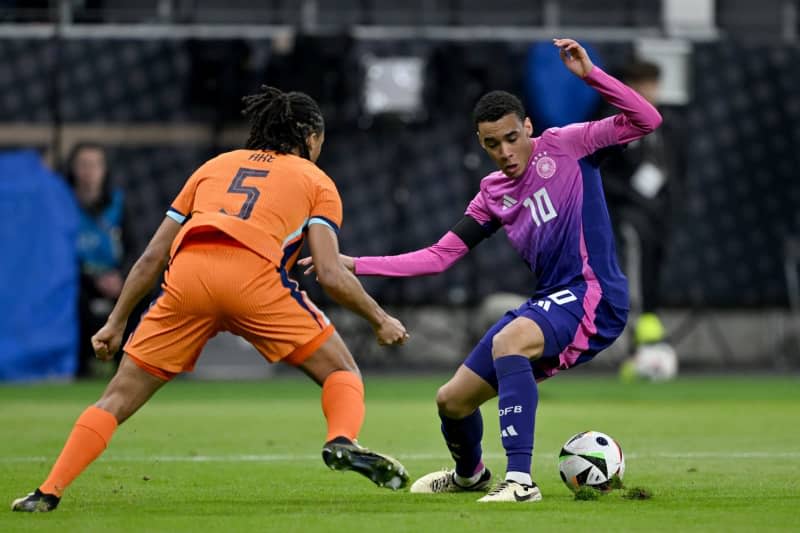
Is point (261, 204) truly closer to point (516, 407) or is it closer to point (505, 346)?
point (505, 346)

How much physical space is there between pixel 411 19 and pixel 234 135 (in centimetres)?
300

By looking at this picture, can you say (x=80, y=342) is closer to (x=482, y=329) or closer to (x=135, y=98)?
(x=135, y=98)

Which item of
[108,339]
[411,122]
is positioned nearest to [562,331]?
[108,339]

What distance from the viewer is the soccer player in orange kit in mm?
7074

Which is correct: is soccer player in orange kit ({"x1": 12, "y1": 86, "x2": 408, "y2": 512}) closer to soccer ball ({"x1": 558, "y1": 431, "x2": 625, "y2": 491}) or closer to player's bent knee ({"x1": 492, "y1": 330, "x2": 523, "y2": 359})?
player's bent knee ({"x1": 492, "y1": 330, "x2": 523, "y2": 359})

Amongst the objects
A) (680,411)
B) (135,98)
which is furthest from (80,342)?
(680,411)

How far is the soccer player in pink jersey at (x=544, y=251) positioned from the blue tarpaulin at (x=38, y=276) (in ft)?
34.0

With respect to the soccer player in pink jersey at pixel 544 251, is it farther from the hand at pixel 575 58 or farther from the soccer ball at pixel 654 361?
the soccer ball at pixel 654 361

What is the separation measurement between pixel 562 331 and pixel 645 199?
10490 millimetres

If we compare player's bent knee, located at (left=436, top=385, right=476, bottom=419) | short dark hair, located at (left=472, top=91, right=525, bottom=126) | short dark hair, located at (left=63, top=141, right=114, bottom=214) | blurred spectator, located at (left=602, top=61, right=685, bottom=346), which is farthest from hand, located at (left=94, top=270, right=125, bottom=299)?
short dark hair, located at (left=472, top=91, right=525, bottom=126)

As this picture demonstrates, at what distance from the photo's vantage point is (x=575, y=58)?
7.86 m

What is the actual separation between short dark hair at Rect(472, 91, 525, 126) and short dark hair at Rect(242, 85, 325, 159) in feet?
2.92

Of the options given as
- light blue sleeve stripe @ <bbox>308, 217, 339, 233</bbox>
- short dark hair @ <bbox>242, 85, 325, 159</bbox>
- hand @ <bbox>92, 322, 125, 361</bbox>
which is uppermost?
short dark hair @ <bbox>242, 85, 325, 159</bbox>

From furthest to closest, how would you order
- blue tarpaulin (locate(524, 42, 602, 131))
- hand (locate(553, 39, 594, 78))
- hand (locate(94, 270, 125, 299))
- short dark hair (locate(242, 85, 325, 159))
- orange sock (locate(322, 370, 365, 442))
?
blue tarpaulin (locate(524, 42, 602, 131)), hand (locate(94, 270, 125, 299)), hand (locate(553, 39, 594, 78)), short dark hair (locate(242, 85, 325, 159)), orange sock (locate(322, 370, 365, 442))
